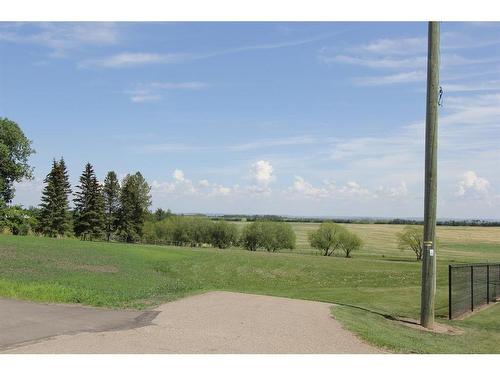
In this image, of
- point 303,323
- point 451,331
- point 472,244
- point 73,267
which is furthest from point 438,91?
point 472,244

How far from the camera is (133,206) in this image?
287ft

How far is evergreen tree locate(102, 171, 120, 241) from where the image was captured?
86062mm

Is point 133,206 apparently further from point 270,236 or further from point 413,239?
point 413,239

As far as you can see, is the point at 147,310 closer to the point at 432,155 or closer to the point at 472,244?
the point at 432,155

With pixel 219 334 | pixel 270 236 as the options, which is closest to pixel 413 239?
pixel 270 236

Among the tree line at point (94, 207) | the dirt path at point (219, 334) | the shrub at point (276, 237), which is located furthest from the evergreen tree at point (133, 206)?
the dirt path at point (219, 334)

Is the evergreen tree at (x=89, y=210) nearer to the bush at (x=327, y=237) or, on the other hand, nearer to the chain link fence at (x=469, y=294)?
the bush at (x=327, y=237)

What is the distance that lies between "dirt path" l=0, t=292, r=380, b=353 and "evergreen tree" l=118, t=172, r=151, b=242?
7621 cm

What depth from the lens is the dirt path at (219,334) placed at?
7.57m

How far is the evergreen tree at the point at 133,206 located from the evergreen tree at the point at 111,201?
0.84 m

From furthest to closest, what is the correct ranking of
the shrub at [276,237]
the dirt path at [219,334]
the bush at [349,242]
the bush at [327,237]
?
the shrub at [276,237] < the bush at [327,237] < the bush at [349,242] < the dirt path at [219,334]

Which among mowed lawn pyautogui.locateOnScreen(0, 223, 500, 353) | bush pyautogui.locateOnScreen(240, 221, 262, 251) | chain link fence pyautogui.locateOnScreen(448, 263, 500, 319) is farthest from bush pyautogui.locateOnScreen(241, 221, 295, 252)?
chain link fence pyautogui.locateOnScreen(448, 263, 500, 319)

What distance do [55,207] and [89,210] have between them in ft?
17.1

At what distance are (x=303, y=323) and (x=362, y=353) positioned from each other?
8.83ft
